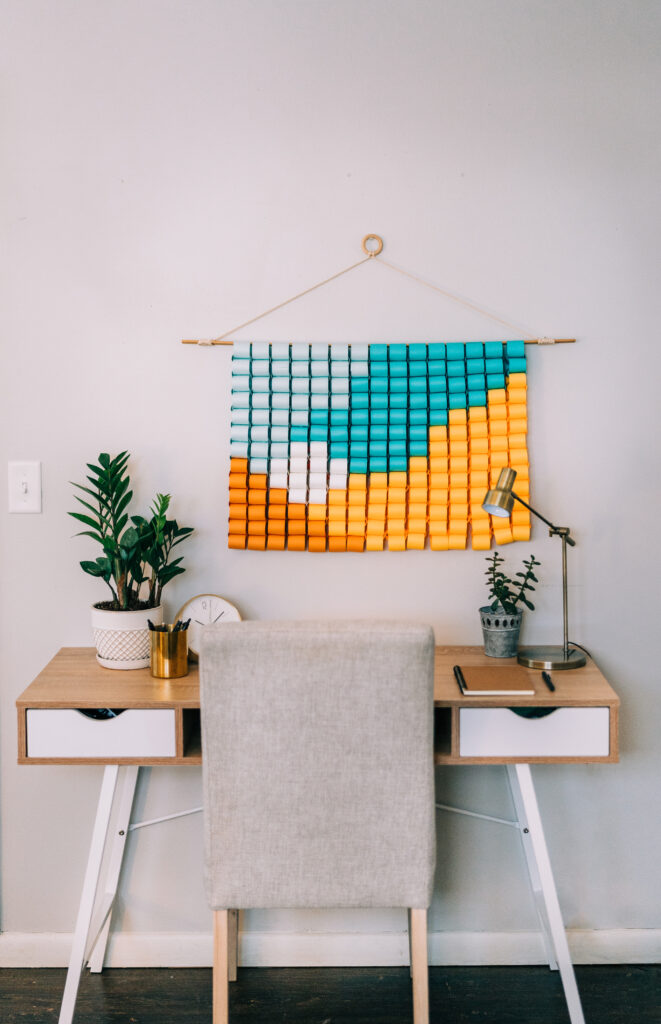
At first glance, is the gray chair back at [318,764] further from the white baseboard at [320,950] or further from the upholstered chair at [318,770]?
the white baseboard at [320,950]

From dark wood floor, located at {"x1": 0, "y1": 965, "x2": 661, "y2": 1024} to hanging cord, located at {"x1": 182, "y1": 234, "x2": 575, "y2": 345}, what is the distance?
5.12ft

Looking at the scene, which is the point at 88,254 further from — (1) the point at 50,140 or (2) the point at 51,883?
(2) the point at 51,883

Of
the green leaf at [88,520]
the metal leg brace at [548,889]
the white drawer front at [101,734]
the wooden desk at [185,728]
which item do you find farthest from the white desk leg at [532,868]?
the green leaf at [88,520]

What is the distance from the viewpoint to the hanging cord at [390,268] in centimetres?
198

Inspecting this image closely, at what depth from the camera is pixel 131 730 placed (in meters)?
1.67

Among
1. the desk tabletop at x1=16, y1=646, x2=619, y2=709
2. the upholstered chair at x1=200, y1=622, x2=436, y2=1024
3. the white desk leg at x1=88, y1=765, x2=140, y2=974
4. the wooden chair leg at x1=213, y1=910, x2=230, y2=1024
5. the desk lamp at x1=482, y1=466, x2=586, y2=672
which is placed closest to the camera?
the upholstered chair at x1=200, y1=622, x2=436, y2=1024

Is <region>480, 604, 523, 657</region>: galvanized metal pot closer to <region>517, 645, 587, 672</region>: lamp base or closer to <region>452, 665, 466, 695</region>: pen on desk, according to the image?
<region>517, 645, 587, 672</region>: lamp base

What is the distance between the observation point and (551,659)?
186cm

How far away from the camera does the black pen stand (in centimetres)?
171

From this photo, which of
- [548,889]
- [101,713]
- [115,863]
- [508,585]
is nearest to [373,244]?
[508,585]

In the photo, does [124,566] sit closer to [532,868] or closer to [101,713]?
[101,713]

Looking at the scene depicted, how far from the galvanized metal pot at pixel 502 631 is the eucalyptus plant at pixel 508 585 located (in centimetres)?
1

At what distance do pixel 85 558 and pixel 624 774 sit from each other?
1.46m

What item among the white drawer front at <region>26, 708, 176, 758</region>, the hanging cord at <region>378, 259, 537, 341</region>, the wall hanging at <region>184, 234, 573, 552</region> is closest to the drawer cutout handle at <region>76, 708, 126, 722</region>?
the white drawer front at <region>26, 708, 176, 758</region>
